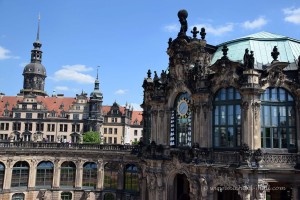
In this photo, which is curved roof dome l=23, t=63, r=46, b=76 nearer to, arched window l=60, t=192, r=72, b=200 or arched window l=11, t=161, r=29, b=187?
arched window l=11, t=161, r=29, b=187

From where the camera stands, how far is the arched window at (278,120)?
939 inches

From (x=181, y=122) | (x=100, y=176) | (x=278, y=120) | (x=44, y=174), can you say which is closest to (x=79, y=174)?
(x=100, y=176)

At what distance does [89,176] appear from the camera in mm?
48250

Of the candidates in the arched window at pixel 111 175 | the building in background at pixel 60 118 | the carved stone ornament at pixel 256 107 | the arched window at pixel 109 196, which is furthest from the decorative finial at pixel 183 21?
the building in background at pixel 60 118

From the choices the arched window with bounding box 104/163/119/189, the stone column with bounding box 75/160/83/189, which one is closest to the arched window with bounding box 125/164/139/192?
the arched window with bounding box 104/163/119/189

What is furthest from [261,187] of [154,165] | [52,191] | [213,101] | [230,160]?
[52,191]

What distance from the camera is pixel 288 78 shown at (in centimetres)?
2419

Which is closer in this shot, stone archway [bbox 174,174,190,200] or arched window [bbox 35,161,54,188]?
stone archway [bbox 174,174,190,200]

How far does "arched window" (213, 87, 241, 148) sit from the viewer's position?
24734 mm

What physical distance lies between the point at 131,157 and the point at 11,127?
58588 millimetres

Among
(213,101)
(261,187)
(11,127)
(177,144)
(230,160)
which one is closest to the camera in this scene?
(261,187)

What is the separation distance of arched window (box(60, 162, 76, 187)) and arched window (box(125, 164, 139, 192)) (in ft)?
26.8

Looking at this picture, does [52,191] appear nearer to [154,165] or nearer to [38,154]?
[38,154]

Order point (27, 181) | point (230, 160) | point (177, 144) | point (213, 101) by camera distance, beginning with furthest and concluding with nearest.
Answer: point (27, 181)
point (177, 144)
point (213, 101)
point (230, 160)
